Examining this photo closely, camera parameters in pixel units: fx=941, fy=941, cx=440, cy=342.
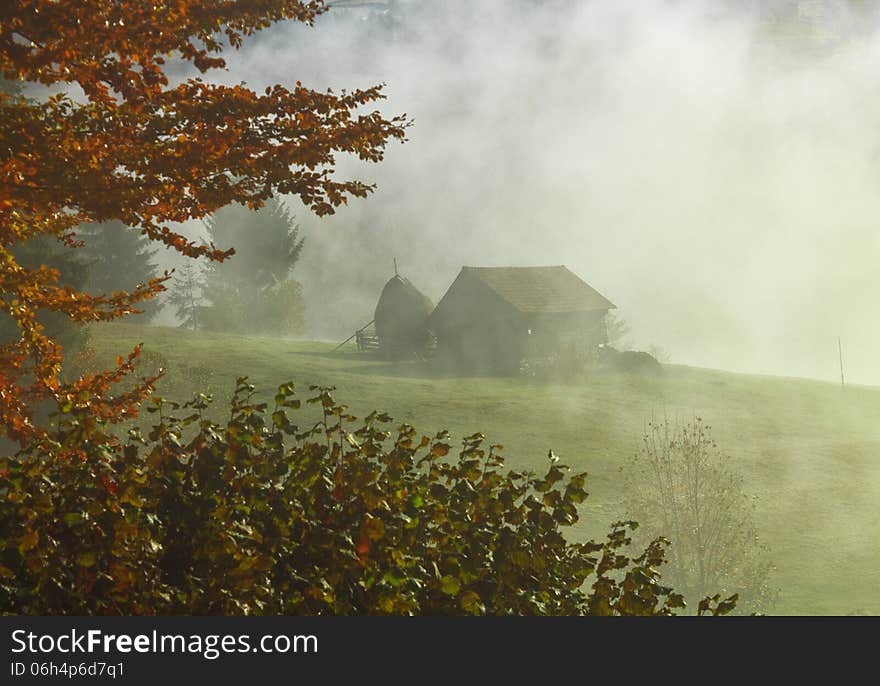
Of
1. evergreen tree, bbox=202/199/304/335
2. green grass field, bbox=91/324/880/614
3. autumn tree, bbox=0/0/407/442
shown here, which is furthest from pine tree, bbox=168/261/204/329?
autumn tree, bbox=0/0/407/442

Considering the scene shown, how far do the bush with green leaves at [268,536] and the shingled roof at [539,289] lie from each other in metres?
49.8

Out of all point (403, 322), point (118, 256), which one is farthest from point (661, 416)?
point (118, 256)

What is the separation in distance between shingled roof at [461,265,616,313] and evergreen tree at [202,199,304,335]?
89.8ft

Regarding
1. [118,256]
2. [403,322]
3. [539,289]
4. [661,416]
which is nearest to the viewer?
[661,416]

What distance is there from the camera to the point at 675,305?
5335 inches

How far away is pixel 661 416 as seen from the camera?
42969mm

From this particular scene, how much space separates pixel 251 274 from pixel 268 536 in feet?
259

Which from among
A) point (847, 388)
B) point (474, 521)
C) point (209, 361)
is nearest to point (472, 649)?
point (474, 521)

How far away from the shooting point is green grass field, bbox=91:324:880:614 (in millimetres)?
26000

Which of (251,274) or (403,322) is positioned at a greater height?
(251,274)

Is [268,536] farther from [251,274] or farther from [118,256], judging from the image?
[251,274]

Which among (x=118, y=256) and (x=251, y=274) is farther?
(x=251, y=274)

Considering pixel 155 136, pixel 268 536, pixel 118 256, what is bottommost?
pixel 268 536

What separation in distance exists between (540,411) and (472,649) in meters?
36.9
